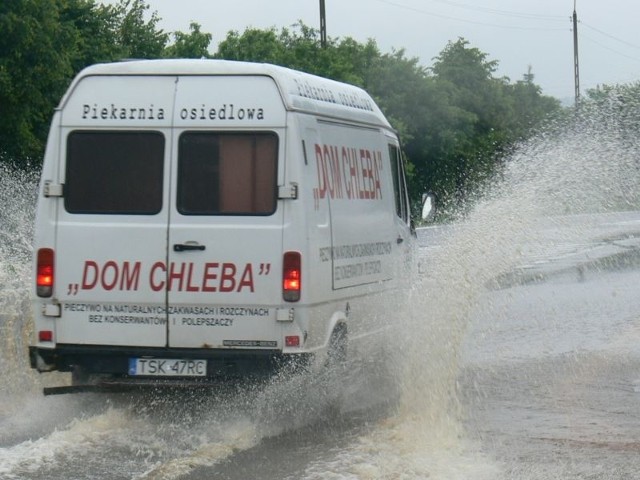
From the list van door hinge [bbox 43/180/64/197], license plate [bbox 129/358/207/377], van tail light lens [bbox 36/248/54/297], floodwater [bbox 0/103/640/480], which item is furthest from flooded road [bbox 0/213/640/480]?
van door hinge [bbox 43/180/64/197]

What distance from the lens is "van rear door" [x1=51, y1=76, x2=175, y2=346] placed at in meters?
8.92

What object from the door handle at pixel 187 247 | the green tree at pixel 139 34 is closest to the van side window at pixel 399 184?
the door handle at pixel 187 247

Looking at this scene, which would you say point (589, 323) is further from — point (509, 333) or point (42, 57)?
point (42, 57)

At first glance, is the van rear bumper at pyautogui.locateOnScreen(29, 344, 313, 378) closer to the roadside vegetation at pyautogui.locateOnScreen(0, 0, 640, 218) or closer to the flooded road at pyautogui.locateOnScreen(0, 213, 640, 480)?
the flooded road at pyautogui.locateOnScreen(0, 213, 640, 480)

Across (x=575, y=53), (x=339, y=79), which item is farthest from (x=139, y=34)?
(x=575, y=53)

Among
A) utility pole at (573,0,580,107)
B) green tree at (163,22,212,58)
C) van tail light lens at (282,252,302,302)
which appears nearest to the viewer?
van tail light lens at (282,252,302,302)

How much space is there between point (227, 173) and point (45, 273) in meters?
1.42

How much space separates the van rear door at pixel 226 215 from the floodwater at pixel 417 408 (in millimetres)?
520

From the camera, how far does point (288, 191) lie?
345 inches

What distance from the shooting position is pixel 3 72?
26.5 m

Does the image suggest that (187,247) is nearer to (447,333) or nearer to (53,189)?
(53,189)

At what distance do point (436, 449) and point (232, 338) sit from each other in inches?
61.4

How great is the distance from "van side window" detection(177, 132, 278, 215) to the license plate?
101 centimetres

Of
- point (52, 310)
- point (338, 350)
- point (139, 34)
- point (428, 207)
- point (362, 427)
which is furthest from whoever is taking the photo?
point (139, 34)
